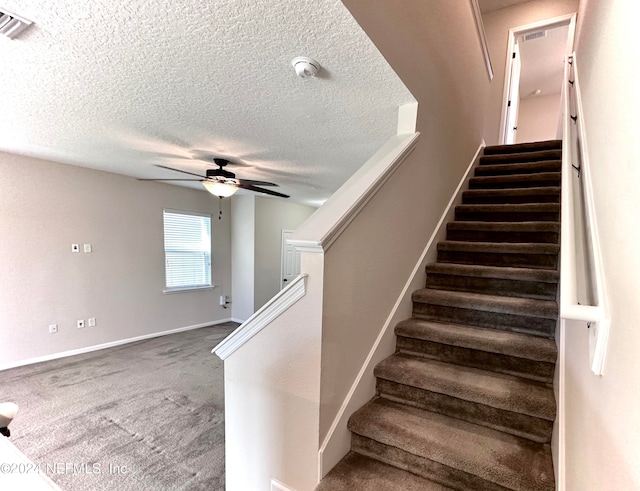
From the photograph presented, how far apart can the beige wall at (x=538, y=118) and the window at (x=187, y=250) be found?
275 inches

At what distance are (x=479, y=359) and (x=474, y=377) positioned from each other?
148mm

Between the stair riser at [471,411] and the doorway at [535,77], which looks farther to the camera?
the doorway at [535,77]

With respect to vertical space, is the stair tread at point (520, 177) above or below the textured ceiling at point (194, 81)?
below

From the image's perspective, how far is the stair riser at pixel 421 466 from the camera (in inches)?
49.8

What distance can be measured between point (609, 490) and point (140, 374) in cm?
406

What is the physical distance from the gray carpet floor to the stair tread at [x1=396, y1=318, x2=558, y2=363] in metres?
1.64

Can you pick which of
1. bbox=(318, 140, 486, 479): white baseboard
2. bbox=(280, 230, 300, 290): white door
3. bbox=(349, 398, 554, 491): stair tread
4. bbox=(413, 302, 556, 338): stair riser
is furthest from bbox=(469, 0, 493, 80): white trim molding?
bbox=(280, 230, 300, 290): white door

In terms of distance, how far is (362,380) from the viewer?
1.66 metres

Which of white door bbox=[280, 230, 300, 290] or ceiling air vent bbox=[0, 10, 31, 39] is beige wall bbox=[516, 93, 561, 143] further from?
ceiling air vent bbox=[0, 10, 31, 39]

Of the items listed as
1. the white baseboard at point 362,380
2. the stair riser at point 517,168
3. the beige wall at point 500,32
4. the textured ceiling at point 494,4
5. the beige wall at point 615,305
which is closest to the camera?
the beige wall at point 615,305

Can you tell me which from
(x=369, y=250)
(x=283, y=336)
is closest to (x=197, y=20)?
(x=369, y=250)

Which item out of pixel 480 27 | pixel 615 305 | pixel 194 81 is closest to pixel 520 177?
pixel 480 27

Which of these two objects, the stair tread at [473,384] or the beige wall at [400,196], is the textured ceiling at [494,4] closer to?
the beige wall at [400,196]

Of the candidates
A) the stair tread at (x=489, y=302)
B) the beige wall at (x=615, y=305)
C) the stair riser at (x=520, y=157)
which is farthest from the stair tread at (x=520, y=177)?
the beige wall at (x=615, y=305)
